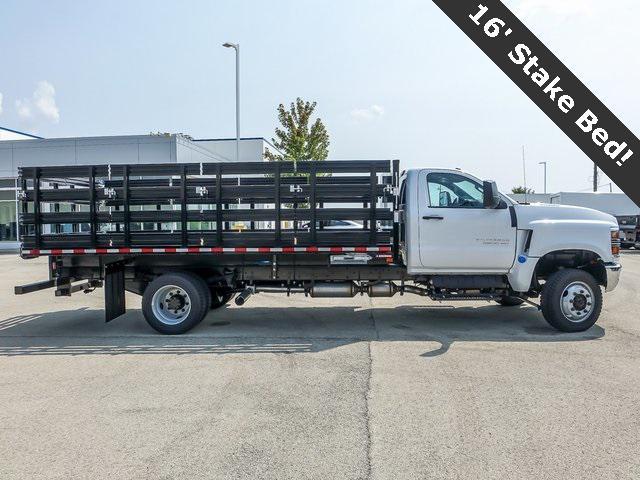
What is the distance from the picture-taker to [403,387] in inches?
200

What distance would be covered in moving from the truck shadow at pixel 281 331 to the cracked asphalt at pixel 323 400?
0.05 metres

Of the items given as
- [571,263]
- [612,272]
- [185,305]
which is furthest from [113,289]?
[612,272]

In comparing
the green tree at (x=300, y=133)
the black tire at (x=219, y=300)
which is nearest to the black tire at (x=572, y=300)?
the black tire at (x=219, y=300)

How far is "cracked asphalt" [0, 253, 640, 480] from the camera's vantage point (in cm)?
359

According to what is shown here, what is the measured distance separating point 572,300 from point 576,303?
82 mm

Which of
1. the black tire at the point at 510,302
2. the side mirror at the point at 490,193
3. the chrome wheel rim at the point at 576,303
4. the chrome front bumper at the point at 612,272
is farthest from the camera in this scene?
the black tire at the point at 510,302

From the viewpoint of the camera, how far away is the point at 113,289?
769 centimetres

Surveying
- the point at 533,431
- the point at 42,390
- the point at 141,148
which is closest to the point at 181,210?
the point at 42,390

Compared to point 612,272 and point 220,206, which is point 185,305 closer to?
point 220,206

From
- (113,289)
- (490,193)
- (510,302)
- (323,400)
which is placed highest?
(490,193)

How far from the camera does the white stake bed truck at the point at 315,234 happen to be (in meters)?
7.37

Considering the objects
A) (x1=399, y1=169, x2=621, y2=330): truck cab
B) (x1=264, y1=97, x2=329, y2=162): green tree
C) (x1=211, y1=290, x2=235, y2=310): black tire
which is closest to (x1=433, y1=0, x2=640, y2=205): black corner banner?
(x1=399, y1=169, x2=621, y2=330): truck cab

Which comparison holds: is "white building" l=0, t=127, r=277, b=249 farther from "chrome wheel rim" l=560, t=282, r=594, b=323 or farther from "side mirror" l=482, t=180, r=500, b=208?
"chrome wheel rim" l=560, t=282, r=594, b=323

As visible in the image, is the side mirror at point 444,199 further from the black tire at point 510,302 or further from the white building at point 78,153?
the white building at point 78,153
